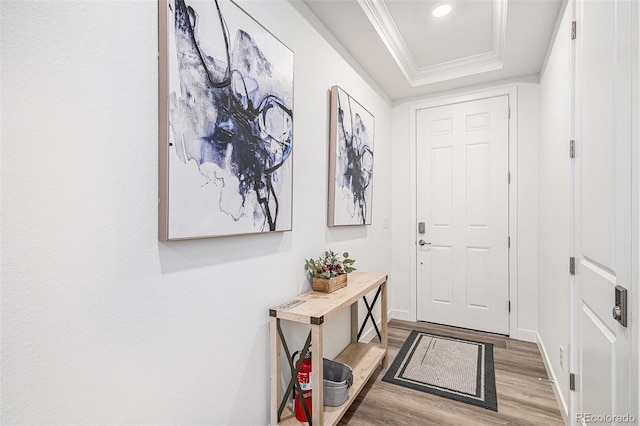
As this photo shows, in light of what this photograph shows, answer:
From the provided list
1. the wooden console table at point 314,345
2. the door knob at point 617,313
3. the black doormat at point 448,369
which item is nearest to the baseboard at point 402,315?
the black doormat at point 448,369

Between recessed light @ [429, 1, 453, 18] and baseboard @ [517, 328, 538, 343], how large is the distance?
109 inches

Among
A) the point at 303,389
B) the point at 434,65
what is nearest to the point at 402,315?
the point at 303,389

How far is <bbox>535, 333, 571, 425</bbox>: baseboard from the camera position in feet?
5.81

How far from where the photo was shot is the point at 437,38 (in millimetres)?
2553

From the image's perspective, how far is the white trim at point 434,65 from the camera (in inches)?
83.9

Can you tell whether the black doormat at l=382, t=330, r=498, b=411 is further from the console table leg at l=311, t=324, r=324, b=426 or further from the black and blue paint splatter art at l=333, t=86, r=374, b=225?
the black and blue paint splatter art at l=333, t=86, r=374, b=225

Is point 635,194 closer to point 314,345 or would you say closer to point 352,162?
point 314,345

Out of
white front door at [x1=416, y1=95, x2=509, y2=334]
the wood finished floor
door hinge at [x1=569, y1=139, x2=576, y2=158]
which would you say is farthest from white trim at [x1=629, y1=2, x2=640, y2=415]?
white front door at [x1=416, y1=95, x2=509, y2=334]

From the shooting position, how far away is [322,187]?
211 centimetres

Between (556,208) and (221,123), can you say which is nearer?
(221,123)

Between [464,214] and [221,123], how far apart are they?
2.71 m

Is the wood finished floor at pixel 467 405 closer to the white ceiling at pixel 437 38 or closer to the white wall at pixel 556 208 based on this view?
the white wall at pixel 556 208

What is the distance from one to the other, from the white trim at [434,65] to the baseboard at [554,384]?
239cm

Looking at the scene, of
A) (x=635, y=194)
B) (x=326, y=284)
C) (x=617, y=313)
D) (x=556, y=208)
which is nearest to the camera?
(x=635, y=194)
